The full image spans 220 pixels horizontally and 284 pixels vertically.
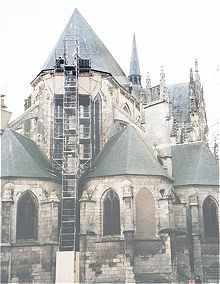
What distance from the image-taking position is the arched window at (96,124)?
25.2m

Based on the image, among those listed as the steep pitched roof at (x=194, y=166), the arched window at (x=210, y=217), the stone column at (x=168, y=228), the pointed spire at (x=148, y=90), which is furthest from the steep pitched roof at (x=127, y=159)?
the pointed spire at (x=148, y=90)

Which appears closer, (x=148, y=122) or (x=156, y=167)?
(x=156, y=167)

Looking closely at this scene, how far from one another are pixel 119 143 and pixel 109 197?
10.2 ft

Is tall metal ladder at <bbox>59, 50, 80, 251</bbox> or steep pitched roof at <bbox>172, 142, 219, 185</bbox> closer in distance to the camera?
tall metal ladder at <bbox>59, 50, 80, 251</bbox>

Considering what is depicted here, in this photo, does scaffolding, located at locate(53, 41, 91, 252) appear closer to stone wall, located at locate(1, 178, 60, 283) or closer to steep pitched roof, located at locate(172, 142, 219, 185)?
stone wall, located at locate(1, 178, 60, 283)

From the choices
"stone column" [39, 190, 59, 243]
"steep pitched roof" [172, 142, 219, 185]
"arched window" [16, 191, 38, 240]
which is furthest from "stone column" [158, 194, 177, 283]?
"arched window" [16, 191, 38, 240]

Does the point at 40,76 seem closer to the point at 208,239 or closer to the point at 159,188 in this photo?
the point at 159,188

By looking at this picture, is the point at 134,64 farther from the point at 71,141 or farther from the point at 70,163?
the point at 70,163

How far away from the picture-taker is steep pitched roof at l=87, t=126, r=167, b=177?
72.9 ft

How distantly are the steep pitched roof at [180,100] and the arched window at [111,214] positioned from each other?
1799 cm

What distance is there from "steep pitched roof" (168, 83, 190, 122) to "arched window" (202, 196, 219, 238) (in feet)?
49.0

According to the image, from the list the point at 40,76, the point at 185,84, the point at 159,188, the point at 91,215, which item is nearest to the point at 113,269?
the point at 91,215

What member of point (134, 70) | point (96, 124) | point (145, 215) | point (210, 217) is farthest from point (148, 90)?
point (145, 215)

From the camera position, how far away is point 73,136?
2405 cm
